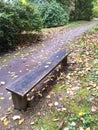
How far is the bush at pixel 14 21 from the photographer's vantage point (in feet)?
22.3

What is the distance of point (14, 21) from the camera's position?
7.28 m

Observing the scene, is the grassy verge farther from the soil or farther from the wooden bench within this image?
the wooden bench

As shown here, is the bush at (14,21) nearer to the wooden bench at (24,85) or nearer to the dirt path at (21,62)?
the dirt path at (21,62)

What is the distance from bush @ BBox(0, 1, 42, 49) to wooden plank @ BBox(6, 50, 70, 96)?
9.62 ft

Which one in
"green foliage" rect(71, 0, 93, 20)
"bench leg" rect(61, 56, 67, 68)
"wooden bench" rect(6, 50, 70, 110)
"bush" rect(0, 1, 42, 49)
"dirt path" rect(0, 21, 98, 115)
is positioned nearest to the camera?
"wooden bench" rect(6, 50, 70, 110)

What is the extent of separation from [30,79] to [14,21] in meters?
4.30

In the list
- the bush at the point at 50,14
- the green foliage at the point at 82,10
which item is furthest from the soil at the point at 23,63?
the green foliage at the point at 82,10

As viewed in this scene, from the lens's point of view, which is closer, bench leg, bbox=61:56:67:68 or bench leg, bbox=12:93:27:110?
bench leg, bbox=12:93:27:110

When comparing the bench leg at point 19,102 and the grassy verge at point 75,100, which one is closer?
the grassy verge at point 75,100

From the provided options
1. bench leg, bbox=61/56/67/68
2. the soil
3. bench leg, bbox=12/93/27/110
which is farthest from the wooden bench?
bench leg, bbox=61/56/67/68

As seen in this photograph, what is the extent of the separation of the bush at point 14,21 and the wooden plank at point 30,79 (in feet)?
9.62

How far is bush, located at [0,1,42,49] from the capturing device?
6803 millimetres

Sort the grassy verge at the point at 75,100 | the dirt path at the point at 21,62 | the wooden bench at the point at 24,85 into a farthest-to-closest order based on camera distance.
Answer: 1. the dirt path at the point at 21,62
2. the wooden bench at the point at 24,85
3. the grassy verge at the point at 75,100

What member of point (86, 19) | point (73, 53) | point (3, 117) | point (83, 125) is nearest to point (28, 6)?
point (73, 53)
